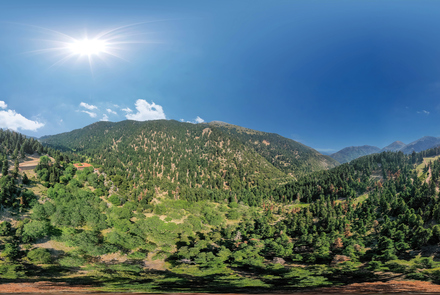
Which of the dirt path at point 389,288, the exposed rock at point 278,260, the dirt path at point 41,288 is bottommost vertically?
the exposed rock at point 278,260

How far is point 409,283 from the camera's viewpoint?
4103 cm

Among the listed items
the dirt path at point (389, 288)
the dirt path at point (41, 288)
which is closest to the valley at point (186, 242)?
the dirt path at point (41, 288)

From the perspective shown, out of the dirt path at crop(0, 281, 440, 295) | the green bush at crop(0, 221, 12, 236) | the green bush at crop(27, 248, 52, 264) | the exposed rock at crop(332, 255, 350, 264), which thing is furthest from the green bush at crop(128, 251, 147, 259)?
the exposed rock at crop(332, 255, 350, 264)

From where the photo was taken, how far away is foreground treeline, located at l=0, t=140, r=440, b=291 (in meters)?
48.6

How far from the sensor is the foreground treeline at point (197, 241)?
48.6m

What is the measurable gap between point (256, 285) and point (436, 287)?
3916 cm

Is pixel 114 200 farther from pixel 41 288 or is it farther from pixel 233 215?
pixel 233 215

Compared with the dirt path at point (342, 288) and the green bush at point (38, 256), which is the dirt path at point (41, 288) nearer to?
the dirt path at point (342, 288)

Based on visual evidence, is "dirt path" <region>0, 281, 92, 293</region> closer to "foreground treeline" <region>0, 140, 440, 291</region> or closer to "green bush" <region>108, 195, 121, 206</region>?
"foreground treeline" <region>0, 140, 440, 291</region>

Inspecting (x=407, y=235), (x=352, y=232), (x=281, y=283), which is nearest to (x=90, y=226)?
(x=281, y=283)

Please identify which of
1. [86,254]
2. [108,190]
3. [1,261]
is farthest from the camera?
[108,190]

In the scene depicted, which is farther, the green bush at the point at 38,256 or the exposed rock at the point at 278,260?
the exposed rock at the point at 278,260

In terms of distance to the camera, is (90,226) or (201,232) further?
(201,232)

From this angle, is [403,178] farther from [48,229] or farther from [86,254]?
[48,229]
